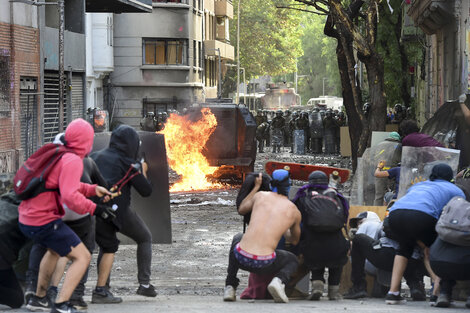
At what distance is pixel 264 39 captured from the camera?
75688mm

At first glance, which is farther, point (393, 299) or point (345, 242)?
point (345, 242)

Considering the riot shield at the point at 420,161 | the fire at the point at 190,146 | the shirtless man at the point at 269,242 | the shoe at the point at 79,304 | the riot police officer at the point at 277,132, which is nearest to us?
the shoe at the point at 79,304

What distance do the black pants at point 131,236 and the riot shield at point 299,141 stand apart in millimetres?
29283

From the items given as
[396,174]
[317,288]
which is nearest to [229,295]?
[317,288]

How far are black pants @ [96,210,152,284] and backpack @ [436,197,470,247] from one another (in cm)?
265

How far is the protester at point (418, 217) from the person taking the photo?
8.90 metres

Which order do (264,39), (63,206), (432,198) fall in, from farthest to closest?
(264,39) → (432,198) → (63,206)

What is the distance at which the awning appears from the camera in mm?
33094

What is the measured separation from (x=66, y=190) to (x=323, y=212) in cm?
282

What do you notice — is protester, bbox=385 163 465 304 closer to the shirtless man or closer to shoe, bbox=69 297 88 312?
the shirtless man

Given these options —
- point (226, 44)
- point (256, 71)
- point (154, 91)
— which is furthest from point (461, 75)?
point (256, 71)

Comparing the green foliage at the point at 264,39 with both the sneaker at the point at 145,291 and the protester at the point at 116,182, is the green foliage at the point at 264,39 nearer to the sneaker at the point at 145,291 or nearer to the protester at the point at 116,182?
the sneaker at the point at 145,291

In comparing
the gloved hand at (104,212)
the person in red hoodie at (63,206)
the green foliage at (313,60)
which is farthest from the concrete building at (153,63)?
the green foliage at (313,60)

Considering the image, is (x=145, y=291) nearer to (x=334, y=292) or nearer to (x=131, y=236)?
(x=131, y=236)
